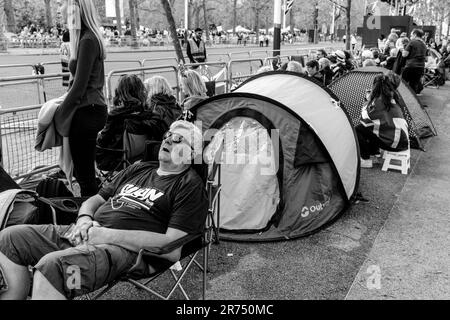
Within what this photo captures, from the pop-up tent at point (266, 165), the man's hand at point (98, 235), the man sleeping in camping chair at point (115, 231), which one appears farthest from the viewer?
the pop-up tent at point (266, 165)

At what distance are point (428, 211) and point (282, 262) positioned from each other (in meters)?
2.14

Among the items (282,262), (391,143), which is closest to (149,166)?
(282,262)

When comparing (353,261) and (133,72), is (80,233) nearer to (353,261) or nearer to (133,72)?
(353,261)

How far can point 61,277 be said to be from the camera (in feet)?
7.42

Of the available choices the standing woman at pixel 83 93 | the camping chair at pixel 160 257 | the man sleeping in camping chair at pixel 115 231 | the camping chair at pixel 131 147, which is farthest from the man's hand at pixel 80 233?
the camping chair at pixel 131 147

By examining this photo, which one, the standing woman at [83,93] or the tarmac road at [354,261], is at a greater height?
the standing woman at [83,93]

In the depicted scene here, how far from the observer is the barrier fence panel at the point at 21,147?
201 inches

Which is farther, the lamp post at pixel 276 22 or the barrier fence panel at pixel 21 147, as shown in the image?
the lamp post at pixel 276 22

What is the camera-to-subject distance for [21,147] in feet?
18.4

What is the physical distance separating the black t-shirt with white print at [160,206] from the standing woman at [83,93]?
0.96 meters

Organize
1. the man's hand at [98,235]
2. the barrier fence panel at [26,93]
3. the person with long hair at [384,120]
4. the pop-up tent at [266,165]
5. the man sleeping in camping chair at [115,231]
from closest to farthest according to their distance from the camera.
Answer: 1. the man sleeping in camping chair at [115,231]
2. the man's hand at [98,235]
3. the pop-up tent at [266,165]
4. the person with long hair at [384,120]
5. the barrier fence panel at [26,93]

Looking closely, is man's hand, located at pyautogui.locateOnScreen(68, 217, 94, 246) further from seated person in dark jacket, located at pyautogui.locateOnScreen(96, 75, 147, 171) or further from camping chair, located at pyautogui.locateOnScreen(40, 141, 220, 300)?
seated person in dark jacket, located at pyautogui.locateOnScreen(96, 75, 147, 171)

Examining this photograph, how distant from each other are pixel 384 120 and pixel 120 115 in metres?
3.58

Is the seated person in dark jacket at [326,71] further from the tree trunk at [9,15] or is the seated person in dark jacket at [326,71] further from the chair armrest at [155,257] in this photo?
the tree trunk at [9,15]
